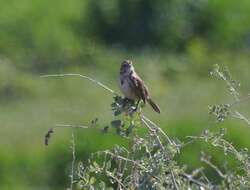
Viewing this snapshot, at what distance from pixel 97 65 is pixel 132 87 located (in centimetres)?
880

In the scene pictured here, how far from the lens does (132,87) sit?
593 cm

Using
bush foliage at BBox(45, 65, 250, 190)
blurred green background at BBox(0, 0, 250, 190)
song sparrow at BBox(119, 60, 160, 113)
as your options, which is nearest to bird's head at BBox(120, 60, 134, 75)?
song sparrow at BBox(119, 60, 160, 113)

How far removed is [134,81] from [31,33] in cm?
988

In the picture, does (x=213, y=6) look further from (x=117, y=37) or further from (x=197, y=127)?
(x=197, y=127)

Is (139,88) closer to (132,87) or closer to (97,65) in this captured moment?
(132,87)

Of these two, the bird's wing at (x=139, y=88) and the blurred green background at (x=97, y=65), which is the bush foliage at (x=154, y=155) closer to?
the bird's wing at (x=139, y=88)

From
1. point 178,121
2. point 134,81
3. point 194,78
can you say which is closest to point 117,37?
point 194,78

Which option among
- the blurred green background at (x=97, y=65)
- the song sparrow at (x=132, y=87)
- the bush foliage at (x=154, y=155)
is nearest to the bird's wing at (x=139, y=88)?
the song sparrow at (x=132, y=87)

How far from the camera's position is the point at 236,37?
16.3 m

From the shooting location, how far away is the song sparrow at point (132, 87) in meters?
5.79

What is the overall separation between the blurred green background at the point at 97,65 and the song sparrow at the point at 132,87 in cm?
380

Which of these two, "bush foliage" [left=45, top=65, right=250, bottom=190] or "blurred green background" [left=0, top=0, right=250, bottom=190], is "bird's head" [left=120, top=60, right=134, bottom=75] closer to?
"bush foliage" [left=45, top=65, right=250, bottom=190]

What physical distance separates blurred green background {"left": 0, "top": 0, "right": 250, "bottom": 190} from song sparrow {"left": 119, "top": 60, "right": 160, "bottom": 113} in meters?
3.80

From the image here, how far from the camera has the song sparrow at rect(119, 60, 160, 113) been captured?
5.79m
